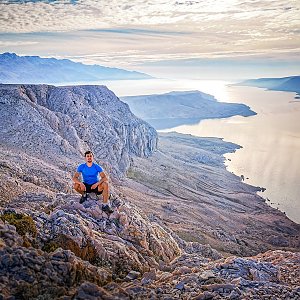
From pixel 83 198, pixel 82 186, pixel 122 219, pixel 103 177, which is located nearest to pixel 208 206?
pixel 122 219

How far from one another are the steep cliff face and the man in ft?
77.9

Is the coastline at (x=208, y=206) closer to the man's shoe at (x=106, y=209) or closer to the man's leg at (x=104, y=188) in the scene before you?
the man's shoe at (x=106, y=209)

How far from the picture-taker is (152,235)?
19.8 meters

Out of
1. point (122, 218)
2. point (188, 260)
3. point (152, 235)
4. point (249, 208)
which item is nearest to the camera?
point (188, 260)

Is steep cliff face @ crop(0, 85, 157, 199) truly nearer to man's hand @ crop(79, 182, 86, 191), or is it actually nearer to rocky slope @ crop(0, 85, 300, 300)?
rocky slope @ crop(0, 85, 300, 300)

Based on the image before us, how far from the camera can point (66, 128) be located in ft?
213

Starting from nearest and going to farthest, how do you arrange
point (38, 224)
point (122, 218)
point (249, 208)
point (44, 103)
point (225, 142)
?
1. point (38, 224)
2. point (122, 218)
3. point (44, 103)
4. point (249, 208)
5. point (225, 142)

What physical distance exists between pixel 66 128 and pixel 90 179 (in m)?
50.8

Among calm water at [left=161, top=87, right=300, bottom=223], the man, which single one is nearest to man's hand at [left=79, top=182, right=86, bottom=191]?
the man

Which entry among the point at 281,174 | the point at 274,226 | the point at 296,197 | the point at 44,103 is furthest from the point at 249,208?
the point at 44,103

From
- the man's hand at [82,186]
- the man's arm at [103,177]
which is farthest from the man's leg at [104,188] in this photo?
the man's hand at [82,186]

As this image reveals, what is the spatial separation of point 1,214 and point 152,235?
29.1 feet

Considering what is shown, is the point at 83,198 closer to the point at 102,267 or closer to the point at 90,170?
the point at 90,170

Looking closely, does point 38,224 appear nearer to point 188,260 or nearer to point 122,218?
point 122,218
